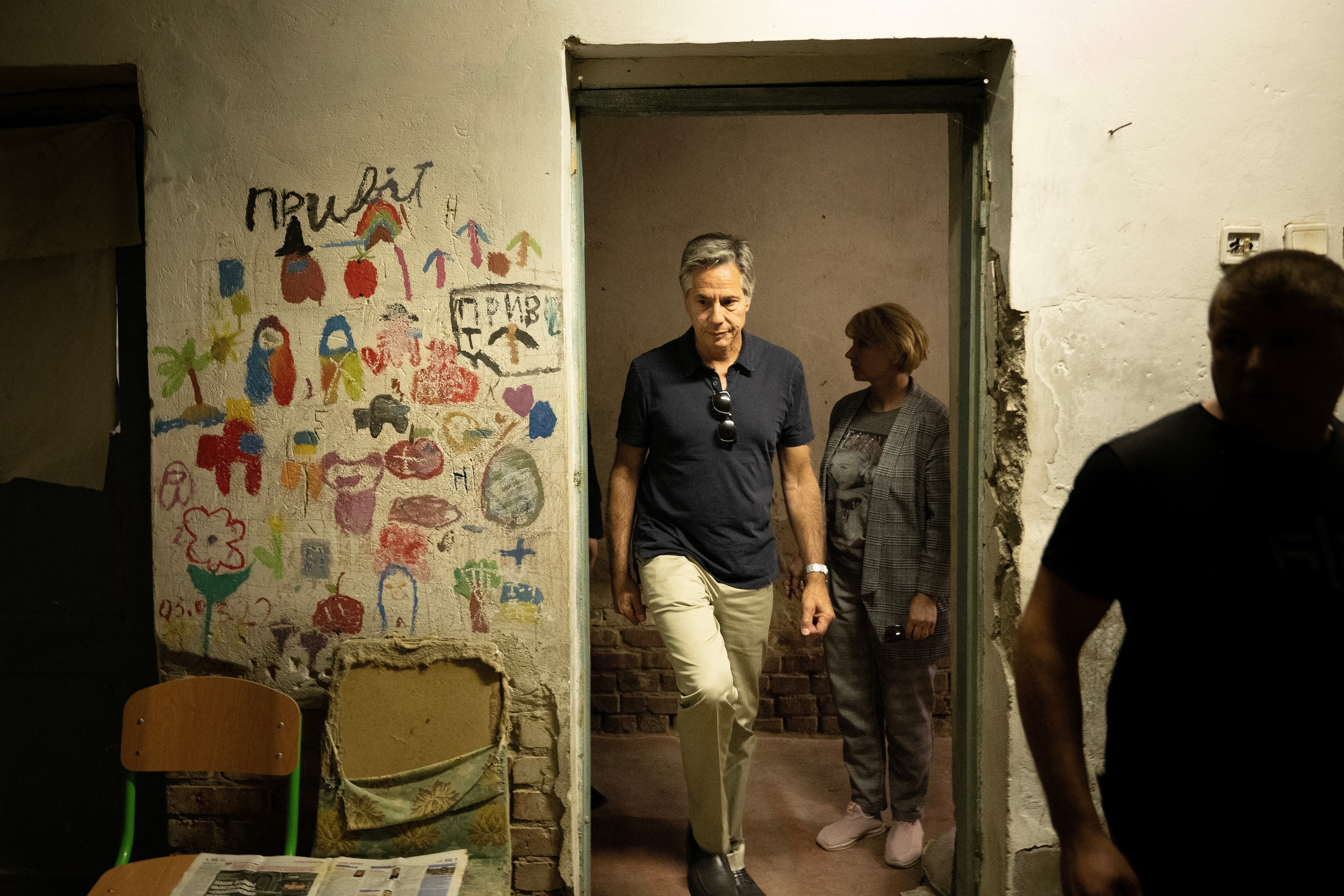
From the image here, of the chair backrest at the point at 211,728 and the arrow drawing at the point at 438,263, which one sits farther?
the arrow drawing at the point at 438,263

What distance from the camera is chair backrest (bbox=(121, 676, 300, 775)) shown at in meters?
2.18

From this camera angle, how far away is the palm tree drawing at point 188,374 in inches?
94.4

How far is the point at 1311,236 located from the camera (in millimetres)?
2191

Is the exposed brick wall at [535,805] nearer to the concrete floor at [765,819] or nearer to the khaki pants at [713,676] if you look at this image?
the khaki pants at [713,676]

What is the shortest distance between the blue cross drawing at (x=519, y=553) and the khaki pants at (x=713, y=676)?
482 millimetres

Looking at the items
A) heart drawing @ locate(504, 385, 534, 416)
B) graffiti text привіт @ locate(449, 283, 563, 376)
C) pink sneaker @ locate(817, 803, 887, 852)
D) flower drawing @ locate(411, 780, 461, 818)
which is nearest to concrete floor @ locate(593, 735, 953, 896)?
pink sneaker @ locate(817, 803, 887, 852)

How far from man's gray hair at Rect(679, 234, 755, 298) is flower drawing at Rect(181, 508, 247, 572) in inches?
58.6

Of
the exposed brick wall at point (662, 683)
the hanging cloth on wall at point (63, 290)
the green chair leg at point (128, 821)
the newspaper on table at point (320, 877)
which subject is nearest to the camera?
the newspaper on table at point (320, 877)

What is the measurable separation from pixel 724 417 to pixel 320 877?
5.39ft

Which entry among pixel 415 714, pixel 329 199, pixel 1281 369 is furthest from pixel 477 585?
pixel 1281 369

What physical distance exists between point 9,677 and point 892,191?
3.90 metres

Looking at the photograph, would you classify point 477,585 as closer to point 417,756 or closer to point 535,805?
point 417,756

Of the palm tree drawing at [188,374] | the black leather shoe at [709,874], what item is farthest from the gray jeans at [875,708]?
the palm tree drawing at [188,374]

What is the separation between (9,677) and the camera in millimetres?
2766
